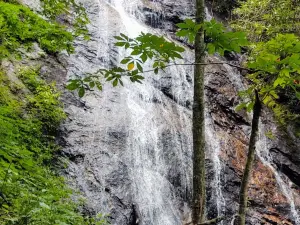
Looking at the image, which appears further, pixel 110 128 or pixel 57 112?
pixel 110 128

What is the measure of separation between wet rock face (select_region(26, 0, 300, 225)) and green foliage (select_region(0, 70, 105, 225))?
54 cm

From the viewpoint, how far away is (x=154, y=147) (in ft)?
24.2

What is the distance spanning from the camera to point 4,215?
2242mm

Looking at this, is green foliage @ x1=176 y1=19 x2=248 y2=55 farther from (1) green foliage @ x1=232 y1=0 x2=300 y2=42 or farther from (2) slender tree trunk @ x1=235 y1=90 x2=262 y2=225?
(1) green foliage @ x1=232 y1=0 x2=300 y2=42

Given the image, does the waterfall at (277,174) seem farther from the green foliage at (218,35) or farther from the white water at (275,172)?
the green foliage at (218,35)

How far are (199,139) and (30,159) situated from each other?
5.29 ft

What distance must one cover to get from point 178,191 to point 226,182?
1.46 metres

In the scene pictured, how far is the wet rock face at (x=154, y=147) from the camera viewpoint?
246 inches

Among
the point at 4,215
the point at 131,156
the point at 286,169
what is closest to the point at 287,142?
the point at 286,169

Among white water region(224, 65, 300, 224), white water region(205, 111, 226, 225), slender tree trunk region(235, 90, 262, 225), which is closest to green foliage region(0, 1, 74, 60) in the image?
slender tree trunk region(235, 90, 262, 225)

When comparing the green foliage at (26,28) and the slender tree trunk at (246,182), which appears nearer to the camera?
the slender tree trunk at (246,182)

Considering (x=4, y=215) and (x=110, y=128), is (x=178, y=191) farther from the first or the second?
(x=4, y=215)

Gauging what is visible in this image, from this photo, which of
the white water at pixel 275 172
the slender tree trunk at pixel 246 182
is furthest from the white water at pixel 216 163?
the slender tree trunk at pixel 246 182

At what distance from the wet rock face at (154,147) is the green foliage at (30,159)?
54 cm
